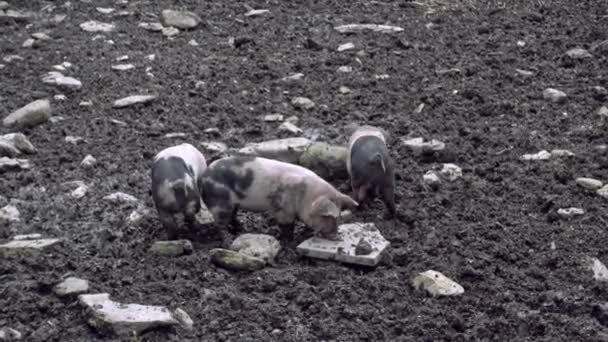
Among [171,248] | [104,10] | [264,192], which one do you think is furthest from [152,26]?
[171,248]

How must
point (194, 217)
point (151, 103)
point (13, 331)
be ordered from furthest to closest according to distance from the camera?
1. point (151, 103)
2. point (194, 217)
3. point (13, 331)

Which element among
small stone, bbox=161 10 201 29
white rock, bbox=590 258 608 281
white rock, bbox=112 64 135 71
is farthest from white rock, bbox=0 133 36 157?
white rock, bbox=590 258 608 281

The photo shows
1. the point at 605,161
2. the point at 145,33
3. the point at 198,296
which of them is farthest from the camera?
the point at 145,33

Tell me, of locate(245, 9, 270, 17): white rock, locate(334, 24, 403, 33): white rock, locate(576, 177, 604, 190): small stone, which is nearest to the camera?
locate(576, 177, 604, 190): small stone

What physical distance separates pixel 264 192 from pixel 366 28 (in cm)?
368

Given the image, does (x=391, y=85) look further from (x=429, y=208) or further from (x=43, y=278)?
(x=43, y=278)

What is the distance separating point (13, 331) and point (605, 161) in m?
3.58

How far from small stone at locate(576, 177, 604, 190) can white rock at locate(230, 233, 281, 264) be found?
A: 183 cm

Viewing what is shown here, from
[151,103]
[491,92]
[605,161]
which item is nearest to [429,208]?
[605,161]

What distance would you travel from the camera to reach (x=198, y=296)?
443cm

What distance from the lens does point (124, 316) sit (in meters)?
4.11

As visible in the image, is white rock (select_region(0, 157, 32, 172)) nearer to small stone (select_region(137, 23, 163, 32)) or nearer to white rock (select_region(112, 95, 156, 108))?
white rock (select_region(112, 95, 156, 108))

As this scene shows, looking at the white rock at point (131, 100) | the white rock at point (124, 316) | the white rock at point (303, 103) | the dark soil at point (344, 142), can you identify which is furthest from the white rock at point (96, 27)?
the white rock at point (124, 316)

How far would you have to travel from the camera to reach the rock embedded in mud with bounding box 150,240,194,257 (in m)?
4.82
